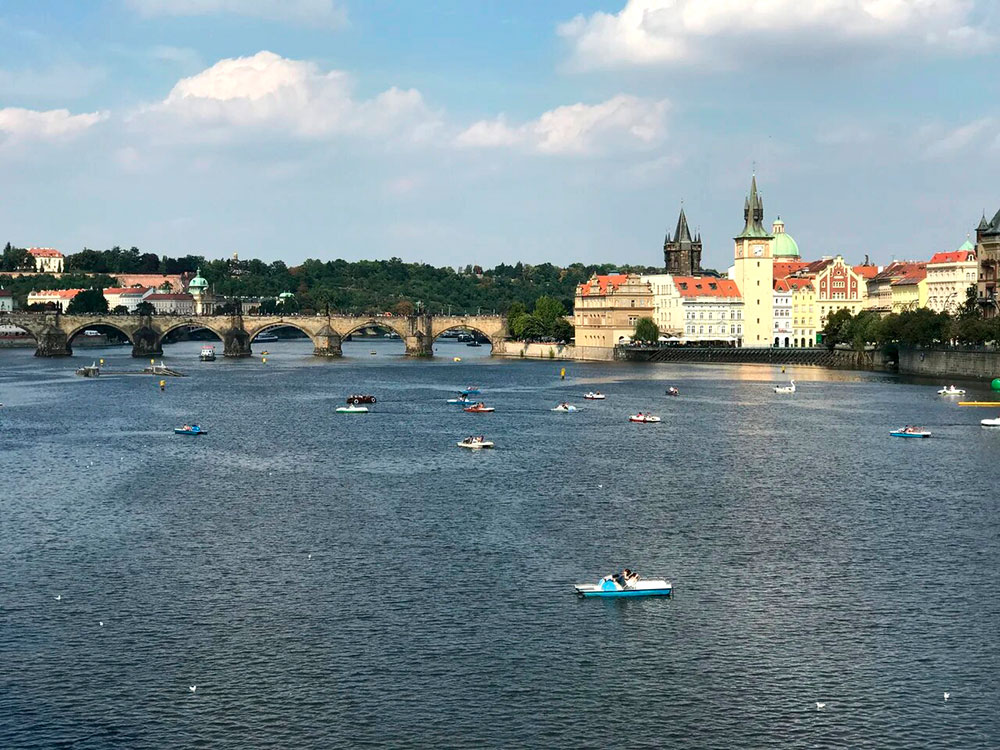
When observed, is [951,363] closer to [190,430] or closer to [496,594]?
[190,430]

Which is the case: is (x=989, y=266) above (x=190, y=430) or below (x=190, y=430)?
above

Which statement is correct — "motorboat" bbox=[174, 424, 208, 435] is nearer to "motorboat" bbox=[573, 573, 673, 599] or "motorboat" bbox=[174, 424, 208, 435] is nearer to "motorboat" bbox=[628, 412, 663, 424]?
"motorboat" bbox=[628, 412, 663, 424]

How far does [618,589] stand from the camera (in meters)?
51.7

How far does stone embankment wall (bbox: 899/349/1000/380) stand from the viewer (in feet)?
527

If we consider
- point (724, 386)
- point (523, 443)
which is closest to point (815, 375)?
point (724, 386)

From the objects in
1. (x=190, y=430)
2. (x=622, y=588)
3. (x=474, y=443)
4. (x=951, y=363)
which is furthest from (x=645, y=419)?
(x=951, y=363)

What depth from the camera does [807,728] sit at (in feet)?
127

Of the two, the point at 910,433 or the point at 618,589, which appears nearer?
the point at 618,589

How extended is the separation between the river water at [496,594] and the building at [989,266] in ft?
303

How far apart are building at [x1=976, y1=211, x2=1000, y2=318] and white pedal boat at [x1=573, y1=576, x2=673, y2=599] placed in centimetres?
14470

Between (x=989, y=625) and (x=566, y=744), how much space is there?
1808 centimetres

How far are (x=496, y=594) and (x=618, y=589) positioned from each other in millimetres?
4499

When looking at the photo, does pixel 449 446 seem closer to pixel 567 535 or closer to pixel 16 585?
pixel 567 535

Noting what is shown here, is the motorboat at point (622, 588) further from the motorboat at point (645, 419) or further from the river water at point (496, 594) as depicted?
the motorboat at point (645, 419)
